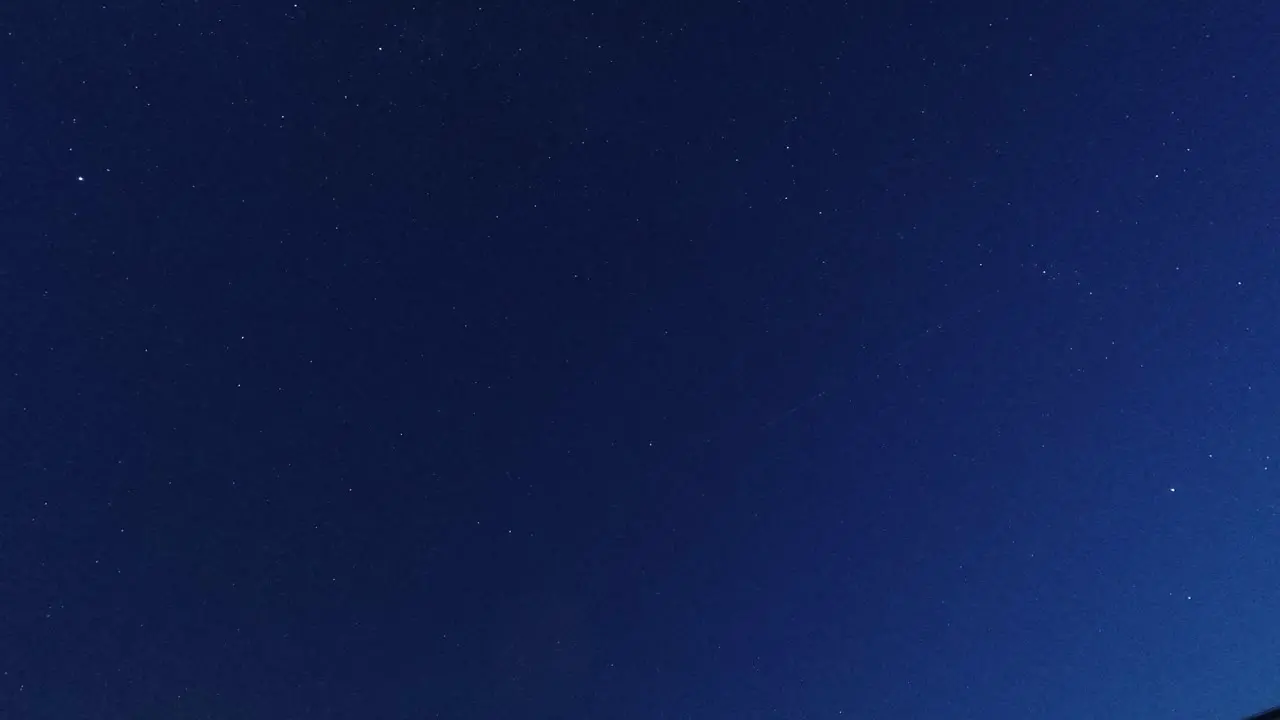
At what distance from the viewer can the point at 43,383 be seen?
520mm

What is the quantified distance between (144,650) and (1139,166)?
842mm

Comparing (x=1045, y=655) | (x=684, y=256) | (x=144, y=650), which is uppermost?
(x=684, y=256)

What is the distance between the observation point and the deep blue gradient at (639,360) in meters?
0.51

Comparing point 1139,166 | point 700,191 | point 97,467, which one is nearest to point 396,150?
point 700,191

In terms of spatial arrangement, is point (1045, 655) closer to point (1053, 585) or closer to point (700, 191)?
point (1053, 585)

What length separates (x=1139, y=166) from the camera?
57cm

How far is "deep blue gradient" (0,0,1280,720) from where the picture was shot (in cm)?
51

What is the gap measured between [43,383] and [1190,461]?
34.3 inches

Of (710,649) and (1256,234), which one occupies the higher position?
(1256,234)

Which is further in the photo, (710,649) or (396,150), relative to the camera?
(710,649)

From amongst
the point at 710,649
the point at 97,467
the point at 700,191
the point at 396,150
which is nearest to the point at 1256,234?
the point at 700,191

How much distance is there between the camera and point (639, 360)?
57 cm

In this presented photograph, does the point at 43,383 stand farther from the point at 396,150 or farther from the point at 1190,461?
the point at 1190,461

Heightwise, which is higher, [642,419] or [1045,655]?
[642,419]
